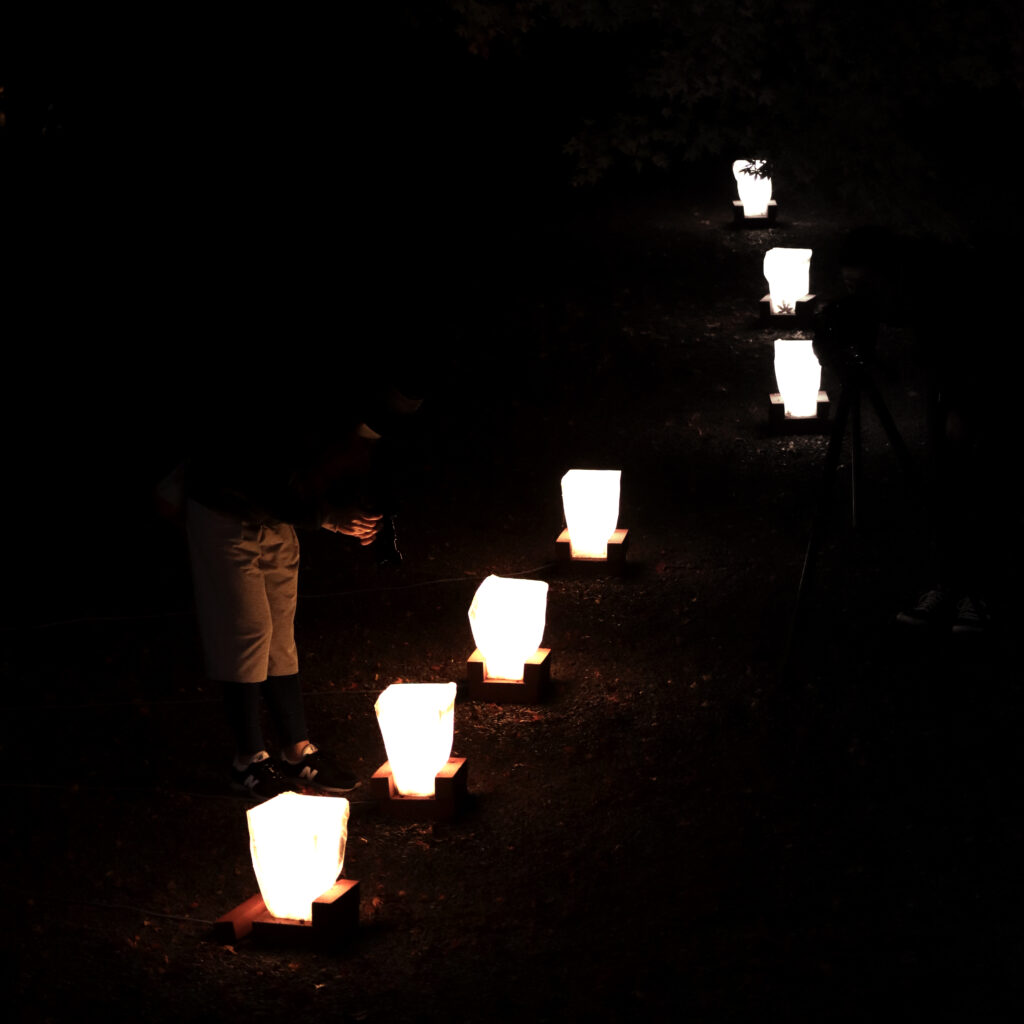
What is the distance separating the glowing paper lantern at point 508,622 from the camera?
647cm

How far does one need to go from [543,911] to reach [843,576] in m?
3.71

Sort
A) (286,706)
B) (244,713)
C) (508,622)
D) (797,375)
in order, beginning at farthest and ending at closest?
(797,375) < (508,622) < (286,706) < (244,713)

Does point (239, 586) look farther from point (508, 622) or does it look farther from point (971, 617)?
point (971, 617)

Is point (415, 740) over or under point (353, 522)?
under

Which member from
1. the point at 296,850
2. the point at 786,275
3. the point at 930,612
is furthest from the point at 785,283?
the point at 296,850

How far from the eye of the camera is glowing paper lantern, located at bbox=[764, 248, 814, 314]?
1294cm

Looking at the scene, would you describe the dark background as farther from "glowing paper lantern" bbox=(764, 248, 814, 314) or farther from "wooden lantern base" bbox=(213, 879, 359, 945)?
"glowing paper lantern" bbox=(764, 248, 814, 314)

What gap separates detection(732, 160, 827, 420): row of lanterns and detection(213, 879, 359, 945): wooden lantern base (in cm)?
670

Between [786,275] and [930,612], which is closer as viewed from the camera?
[930,612]

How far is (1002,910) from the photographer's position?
14.8ft

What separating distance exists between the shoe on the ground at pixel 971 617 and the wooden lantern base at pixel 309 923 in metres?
3.63

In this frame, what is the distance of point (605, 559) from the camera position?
814cm

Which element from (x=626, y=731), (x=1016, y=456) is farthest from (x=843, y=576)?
(x=626, y=731)

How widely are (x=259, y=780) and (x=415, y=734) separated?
731 millimetres
